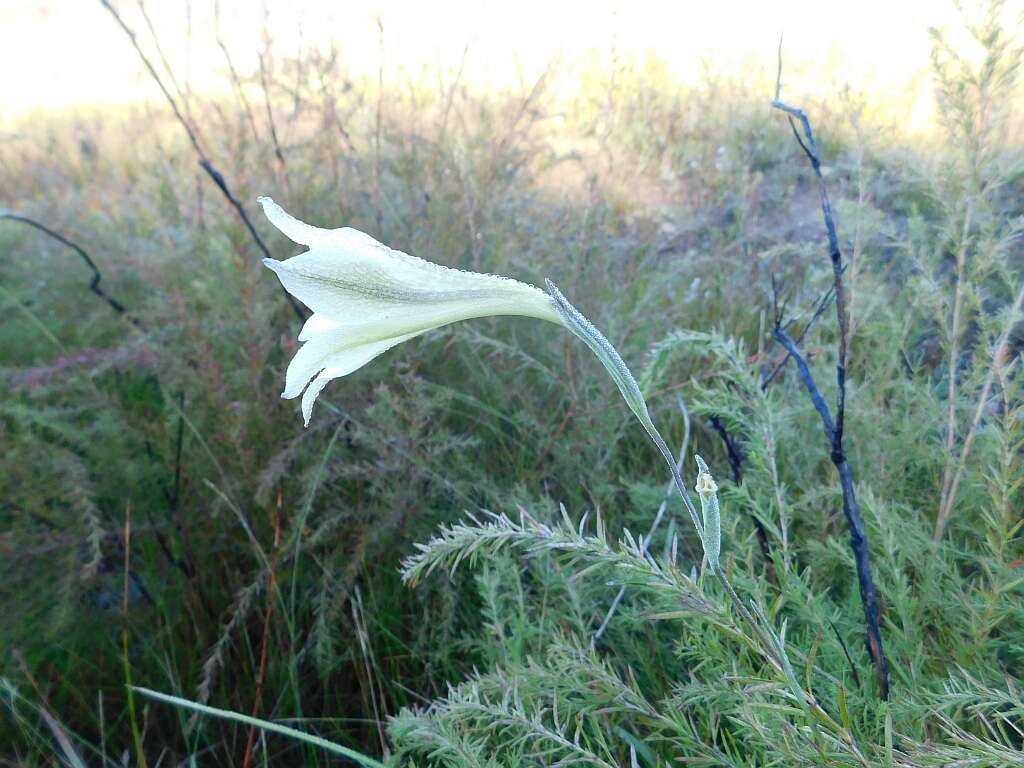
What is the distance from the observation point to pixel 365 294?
30.1 inches

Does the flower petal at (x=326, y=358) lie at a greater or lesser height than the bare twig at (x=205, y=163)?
lesser

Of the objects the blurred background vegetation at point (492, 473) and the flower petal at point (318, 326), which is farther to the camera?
the blurred background vegetation at point (492, 473)

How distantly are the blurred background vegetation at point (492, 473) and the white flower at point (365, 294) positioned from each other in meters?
0.35

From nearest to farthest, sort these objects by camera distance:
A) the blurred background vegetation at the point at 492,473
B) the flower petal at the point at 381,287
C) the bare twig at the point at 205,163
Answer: the flower petal at the point at 381,287
the blurred background vegetation at the point at 492,473
the bare twig at the point at 205,163

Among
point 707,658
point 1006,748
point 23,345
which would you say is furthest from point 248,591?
point 23,345

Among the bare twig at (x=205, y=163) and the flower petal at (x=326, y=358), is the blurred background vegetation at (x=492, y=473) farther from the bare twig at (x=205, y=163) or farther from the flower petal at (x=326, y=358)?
the flower petal at (x=326, y=358)

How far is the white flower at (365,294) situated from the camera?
0.75 m

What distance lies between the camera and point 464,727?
3.41ft

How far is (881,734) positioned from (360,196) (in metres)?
2.10

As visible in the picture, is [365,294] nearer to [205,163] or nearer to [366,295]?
[366,295]

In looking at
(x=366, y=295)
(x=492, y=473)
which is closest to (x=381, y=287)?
(x=366, y=295)

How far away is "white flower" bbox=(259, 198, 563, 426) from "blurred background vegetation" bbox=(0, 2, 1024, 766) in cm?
35

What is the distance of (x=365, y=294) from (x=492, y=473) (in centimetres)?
126

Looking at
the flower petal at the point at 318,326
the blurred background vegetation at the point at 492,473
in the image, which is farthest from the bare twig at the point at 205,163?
the flower petal at the point at 318,326
